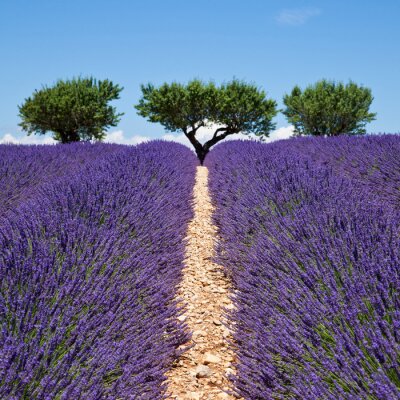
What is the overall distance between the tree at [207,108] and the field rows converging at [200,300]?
704 inches

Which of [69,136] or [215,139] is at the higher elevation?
[69,136]

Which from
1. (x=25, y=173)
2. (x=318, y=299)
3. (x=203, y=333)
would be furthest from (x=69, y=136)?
(x=318, y=299)

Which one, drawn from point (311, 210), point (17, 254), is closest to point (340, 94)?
point (311, 210)

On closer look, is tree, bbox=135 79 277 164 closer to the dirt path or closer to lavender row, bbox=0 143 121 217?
lavender row, bbox=0 143 121 217

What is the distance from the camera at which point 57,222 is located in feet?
8.60

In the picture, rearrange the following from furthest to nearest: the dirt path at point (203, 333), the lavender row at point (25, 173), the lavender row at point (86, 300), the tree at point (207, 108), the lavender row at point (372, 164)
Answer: the tree at point (207, 108)
the lavender row at point (372, 164)
the lavender row at point (25, 173)
the dirt path at point (203, 333)
the lavender row at point (86, 300)

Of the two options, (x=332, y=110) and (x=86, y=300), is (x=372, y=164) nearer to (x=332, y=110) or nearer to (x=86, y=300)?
(x=86, y=300)

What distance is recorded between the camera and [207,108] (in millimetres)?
21547

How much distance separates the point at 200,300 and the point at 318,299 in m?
1.35

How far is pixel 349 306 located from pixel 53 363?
1.22 m

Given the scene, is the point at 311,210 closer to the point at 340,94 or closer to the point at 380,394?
the point at 380,394

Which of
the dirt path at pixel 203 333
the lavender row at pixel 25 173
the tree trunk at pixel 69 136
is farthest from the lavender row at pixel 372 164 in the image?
the tree trunk at pixel 69 136

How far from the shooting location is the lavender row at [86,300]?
146cm

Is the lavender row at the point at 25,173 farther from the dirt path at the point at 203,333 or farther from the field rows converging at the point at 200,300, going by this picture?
the dirt path at the point at 203,333
